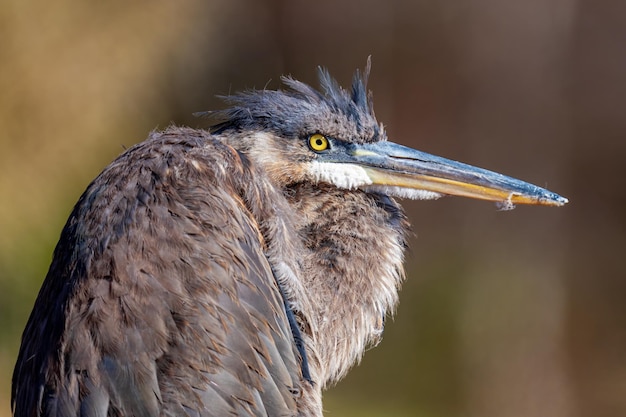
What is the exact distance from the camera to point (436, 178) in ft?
9.77

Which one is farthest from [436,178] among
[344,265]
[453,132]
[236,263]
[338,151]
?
[453,132]

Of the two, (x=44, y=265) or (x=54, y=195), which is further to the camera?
(x=54, y=195)

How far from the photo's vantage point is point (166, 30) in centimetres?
804

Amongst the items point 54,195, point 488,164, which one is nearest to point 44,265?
point 54,195

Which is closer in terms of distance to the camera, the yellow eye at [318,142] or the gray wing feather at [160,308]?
the gray wing feather at [160,308]

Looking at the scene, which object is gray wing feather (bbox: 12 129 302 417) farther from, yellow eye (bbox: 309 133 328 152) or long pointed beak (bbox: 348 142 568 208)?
long pointed beak (bbox: 348 142 568 208)

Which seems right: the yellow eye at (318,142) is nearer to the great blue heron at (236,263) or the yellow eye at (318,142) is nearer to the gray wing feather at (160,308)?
the great blue heron at (236,263)

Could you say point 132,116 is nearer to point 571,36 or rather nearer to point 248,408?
point 571,36

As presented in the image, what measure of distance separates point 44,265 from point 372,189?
432 cm

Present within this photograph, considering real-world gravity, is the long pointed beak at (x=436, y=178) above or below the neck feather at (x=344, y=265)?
above

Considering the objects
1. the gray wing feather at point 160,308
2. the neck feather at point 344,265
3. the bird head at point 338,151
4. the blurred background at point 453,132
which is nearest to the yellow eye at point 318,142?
the bird head at point 338,151

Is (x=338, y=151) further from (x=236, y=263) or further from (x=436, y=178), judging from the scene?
(x=236, y=263)

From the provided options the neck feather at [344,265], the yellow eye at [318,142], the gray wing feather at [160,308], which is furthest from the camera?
the yellow eye at [318,142]

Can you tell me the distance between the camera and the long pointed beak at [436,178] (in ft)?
9.73
